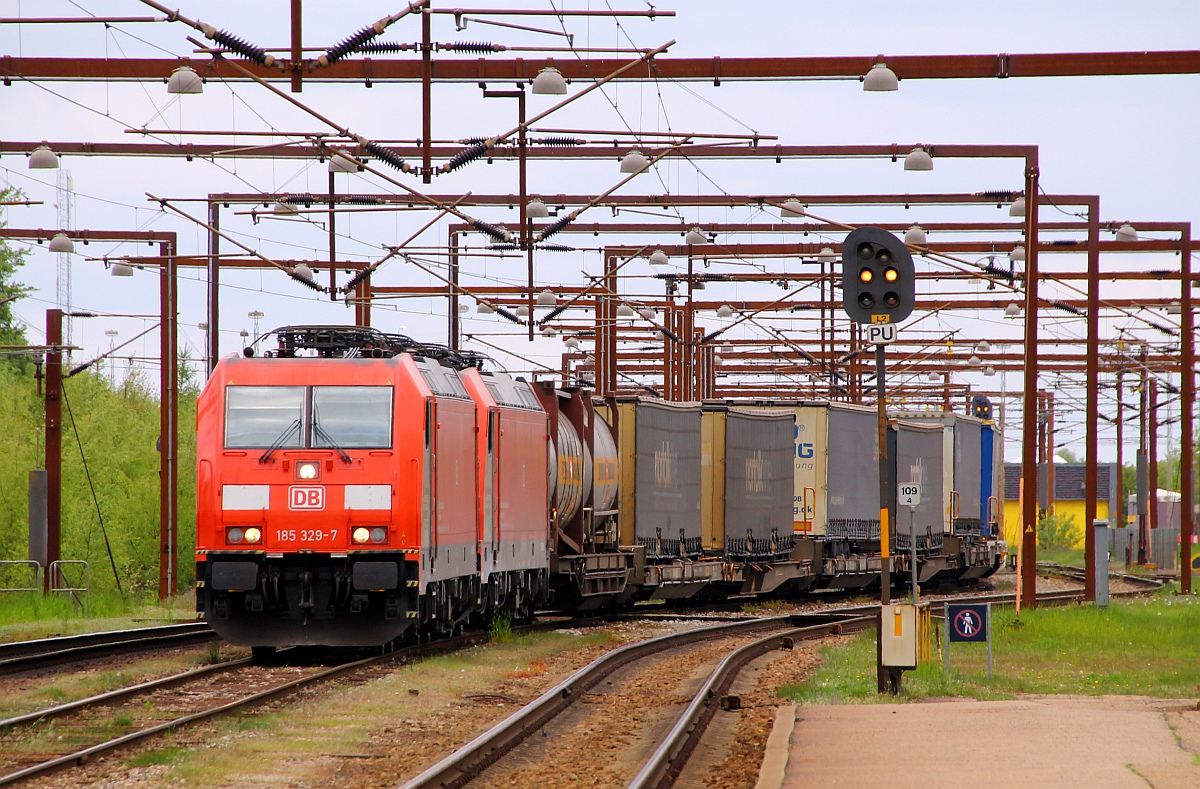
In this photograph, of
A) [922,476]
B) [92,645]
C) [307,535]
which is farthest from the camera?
[922,476]

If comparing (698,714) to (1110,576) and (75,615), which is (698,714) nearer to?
(75,615)

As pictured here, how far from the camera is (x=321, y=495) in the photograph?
18250mm

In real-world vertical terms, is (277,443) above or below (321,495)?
above

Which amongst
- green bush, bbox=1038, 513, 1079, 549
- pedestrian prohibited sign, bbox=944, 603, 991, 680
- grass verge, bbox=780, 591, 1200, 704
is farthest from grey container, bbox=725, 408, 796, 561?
green bush, bbox=1038, 513, 1079, 549

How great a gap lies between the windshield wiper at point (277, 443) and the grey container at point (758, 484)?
14882 millimetres

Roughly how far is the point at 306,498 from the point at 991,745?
9.04 meters

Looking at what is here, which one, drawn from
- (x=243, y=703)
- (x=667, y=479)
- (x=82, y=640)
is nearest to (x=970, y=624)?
(x=243, y=703)

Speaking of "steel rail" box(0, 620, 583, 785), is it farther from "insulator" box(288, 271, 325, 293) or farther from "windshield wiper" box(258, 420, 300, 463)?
"insulator" box(288, 271, 325, 293)

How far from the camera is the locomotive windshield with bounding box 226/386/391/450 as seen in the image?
18453 mm

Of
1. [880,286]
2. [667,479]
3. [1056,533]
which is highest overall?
[880,286]

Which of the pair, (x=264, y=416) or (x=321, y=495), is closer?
(x=321, y=495)

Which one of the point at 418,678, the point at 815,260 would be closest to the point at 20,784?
the point at 418,678

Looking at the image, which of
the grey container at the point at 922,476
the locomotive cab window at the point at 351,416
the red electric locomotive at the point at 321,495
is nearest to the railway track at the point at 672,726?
the red electric locomotive at the point at 321,495

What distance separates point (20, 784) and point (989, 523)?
4064cm
